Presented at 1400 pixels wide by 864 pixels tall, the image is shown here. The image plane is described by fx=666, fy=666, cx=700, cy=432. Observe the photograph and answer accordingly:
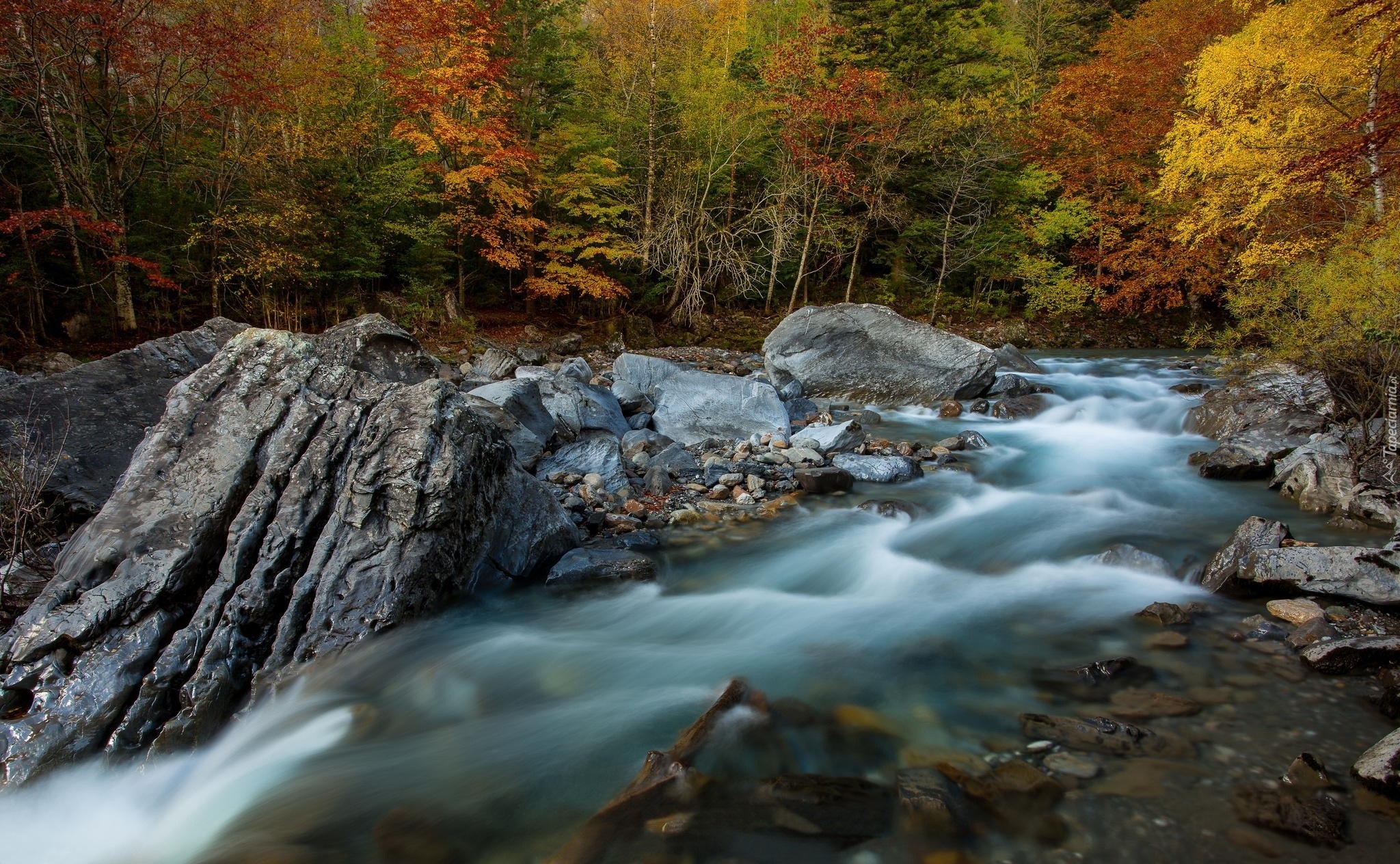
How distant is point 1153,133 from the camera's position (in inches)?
777

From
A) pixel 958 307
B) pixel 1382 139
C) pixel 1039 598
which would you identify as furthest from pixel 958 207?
pixel 1039 598

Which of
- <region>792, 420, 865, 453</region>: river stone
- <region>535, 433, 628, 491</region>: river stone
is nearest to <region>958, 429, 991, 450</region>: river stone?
<region>792, 420, 865, 453</region>: river stone

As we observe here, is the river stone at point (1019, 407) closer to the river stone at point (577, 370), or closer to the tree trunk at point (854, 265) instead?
the river stone at point (577, 370)

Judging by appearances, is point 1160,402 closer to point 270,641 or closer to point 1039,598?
point 1039,598

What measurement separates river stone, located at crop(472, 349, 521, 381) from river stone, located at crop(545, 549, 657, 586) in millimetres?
7684

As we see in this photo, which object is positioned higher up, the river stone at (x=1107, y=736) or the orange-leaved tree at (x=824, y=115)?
the orange-leaved tree at (x=824, y=115)

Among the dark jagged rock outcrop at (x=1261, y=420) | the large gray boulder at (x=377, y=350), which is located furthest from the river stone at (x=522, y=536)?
the dark jagged rock outcrop at (x=1261, y=420)

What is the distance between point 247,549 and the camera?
397cm

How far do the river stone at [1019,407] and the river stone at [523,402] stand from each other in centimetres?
766

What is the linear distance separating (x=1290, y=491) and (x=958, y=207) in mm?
17987

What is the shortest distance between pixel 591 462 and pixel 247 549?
3.78 meters

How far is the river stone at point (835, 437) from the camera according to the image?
29.0 feet

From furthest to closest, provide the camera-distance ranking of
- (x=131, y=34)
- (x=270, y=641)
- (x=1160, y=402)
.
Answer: (x=131, y=34) → (x=1160, y=402) → (x=270, y=641)

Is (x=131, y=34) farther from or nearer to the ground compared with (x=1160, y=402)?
farther from the ground
